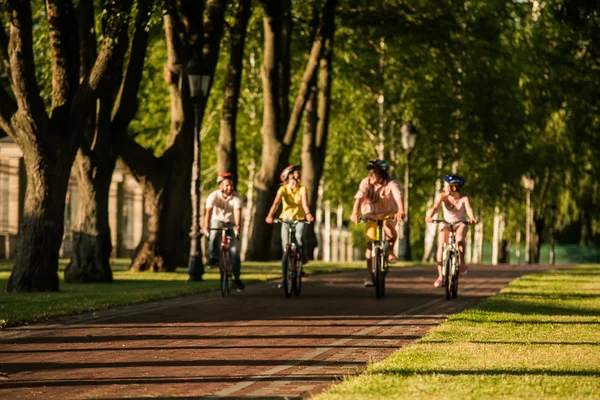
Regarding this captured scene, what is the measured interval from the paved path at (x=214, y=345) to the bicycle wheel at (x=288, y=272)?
0.20m

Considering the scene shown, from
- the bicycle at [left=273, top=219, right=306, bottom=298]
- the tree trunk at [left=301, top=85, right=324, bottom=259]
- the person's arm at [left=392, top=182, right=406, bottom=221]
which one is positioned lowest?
the bicycle at [left=273, top=219, right=306, bottom=298]

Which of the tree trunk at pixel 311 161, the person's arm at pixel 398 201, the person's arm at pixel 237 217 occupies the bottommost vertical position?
the person's arm at pixel 237 217

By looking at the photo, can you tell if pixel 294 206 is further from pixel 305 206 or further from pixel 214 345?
pixel 214 345

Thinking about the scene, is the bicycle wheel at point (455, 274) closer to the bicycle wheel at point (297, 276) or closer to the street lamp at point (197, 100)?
the bicycle wheel at point (297, 276)

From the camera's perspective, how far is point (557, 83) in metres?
36.6

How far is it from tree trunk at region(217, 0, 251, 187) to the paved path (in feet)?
48.4

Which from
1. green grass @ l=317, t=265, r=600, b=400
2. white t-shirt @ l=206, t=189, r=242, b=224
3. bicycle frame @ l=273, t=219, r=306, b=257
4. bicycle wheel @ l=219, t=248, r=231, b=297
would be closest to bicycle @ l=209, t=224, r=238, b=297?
bicycle wheel @ l=219, t=248, r=231, b=297

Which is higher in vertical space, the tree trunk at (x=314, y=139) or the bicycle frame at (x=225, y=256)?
the tree trunk at (x=314, y=139)

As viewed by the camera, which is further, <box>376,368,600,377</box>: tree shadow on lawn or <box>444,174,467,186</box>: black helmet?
<box>444,174,467,186</box>: black helmet

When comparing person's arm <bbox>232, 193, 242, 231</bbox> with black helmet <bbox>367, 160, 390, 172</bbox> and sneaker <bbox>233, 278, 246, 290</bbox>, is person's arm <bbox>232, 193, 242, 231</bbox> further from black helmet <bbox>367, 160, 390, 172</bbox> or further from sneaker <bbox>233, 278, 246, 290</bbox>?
black helmet <bbox>367, 160, 390, 172</bbox>

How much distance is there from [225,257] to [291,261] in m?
1.10

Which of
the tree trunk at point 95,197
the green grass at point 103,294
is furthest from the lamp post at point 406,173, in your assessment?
the tree trunk at point 95,197

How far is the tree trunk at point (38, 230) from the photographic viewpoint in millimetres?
21688

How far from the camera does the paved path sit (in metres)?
10.5
